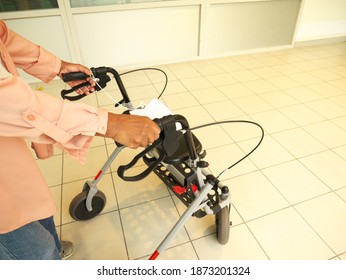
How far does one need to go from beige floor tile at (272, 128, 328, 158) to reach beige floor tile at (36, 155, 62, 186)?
6.08 feet

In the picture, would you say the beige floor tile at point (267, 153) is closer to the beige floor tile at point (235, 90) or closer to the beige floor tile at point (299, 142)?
the beige floor tile at point (299, 142)

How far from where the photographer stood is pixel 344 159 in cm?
194

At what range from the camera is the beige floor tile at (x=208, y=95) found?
109 inches

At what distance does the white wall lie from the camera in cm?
408

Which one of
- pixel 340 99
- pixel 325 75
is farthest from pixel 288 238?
pixel 325 75

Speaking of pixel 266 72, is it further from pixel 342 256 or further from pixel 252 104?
pixel 342 256

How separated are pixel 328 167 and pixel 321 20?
3599 millimetres

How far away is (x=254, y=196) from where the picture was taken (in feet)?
5.45

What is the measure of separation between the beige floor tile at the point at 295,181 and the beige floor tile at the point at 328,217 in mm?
53

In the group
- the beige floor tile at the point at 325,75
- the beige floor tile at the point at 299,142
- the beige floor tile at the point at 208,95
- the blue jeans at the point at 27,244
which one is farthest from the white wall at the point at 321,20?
the blue jeans at the point at 27,244

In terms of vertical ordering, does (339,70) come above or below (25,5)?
below

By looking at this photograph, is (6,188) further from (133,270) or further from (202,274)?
(202,274)

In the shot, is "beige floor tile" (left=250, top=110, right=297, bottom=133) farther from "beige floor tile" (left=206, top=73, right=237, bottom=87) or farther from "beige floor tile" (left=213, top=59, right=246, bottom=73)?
"beige floor tile" (left=213, top=59, right=246, bottom=73)

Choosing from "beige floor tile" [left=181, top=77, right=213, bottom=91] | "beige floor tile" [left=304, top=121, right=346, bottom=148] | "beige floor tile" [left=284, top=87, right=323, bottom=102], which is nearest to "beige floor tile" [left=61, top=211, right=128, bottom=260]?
"beige floor tile" [left=304, top=121, right=346, bottom=148]
